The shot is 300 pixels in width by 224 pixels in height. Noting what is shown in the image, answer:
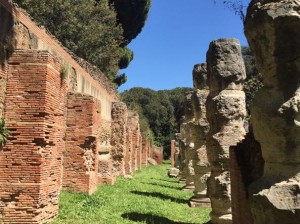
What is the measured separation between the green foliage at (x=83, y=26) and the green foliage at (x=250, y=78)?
9677 millimetres

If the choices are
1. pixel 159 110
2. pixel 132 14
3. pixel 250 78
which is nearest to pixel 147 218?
pixel 250 78

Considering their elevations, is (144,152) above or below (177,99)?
below

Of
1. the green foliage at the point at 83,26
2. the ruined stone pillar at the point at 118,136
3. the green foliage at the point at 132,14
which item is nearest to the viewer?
the ruined stone pillar at the point at 118,136

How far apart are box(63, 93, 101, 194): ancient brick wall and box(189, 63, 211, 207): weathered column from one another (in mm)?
3076

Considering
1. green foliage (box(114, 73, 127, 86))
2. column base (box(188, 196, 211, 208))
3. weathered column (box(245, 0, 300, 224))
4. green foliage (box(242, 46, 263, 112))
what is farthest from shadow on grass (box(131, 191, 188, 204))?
green foliage (box(114, 73, 127, 86))

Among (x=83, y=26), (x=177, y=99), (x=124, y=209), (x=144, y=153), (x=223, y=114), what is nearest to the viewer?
(x=223, y=114)

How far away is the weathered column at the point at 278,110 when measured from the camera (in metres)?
2.83

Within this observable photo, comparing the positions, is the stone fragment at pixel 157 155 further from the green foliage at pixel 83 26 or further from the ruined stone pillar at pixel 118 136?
the ruined stone pillar at pixel 118 136

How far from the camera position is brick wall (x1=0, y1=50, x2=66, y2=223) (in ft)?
23.2

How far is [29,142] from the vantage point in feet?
23.8

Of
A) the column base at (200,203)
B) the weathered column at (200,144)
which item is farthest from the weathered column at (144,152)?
the column base at (200,203)

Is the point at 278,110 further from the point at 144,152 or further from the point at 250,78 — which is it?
the point at 144,152

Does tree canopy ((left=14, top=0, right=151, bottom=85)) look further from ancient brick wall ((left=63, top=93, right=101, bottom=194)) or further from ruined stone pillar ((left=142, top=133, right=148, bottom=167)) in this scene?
ancient brick wall ((left=63, top=93, right=101, bottom=194))

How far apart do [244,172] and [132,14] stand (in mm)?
32618
